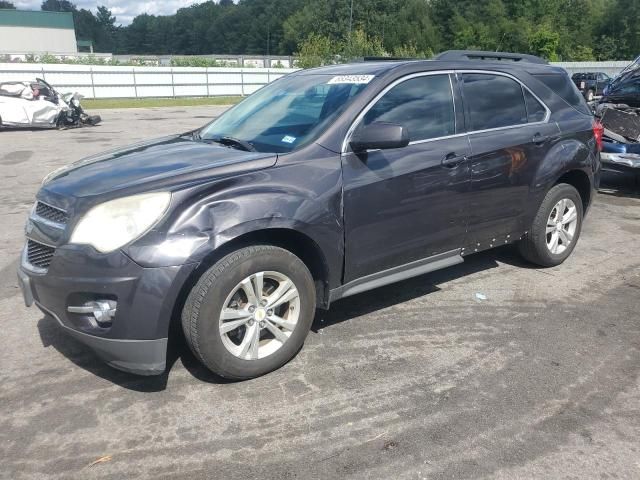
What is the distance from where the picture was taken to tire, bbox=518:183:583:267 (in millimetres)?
5074

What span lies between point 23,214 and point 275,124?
15.5ft

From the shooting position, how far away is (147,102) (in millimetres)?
30547

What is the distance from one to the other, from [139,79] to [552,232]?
30.7 m

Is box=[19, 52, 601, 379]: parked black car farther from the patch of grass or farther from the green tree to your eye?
the green tree

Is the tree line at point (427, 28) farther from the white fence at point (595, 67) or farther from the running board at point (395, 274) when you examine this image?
the running board at point (395, 274)

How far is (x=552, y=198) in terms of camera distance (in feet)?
16.6

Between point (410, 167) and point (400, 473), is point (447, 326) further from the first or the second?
point (400, 473)

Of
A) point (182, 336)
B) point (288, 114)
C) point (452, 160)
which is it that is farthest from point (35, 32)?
point (452, 160)

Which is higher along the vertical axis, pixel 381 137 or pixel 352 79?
pixel 352 79

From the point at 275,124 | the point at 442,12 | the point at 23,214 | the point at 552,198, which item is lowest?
the point at 23,214

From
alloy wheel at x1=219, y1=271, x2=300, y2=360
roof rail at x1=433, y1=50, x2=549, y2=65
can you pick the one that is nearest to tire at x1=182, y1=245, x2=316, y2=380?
alloy wheel at x1=219, y1=271, x2=300, y2=360

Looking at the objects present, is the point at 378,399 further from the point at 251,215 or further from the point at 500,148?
the point at 500,148

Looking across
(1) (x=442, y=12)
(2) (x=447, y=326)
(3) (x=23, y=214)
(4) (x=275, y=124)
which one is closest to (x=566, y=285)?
(2) (x=447, y=326)

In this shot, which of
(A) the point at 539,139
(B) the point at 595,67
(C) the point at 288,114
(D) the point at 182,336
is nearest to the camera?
(D) the point at 182,336
